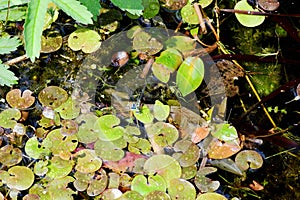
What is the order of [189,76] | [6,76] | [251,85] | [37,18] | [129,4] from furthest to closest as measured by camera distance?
[251,85] < [189,76] < [6,76] < [129,4] < [37,18]

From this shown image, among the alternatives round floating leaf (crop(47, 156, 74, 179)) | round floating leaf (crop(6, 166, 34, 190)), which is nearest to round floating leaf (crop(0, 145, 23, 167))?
round floating leaf (crop(6, 166, 34, 190))

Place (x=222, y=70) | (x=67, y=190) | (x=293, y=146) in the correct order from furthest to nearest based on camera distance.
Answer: (x=222, y=70) → (x=293, y=146) → (x=67, y=190)

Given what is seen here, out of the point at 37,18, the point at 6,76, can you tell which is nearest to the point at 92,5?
the point at 37,18

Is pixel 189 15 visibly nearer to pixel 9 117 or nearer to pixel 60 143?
pixel 60 143

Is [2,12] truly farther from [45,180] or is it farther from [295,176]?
[295,176]

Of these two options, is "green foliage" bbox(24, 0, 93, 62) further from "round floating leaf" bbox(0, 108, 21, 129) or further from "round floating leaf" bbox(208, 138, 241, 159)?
"round floating leaf" bbox(208, 138, 241, 159)

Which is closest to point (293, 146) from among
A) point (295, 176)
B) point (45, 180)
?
point (295, 176)

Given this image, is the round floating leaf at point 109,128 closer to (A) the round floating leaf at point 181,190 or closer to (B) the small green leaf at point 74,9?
(A) the round floating leaf at point 181,190
